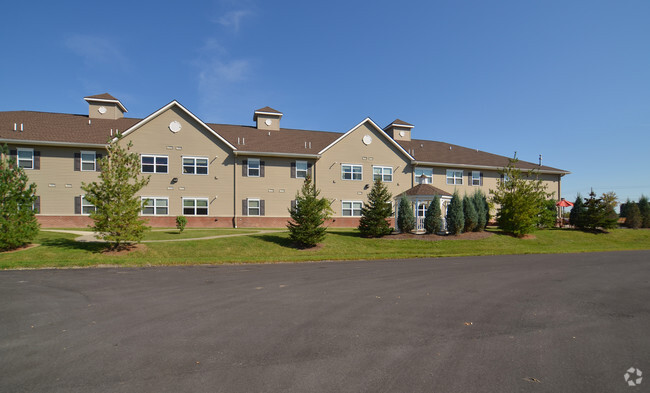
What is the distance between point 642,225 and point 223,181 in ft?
135

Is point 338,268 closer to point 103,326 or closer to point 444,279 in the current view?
point 444,279

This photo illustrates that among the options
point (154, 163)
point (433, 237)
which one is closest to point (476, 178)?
point (433, 237)

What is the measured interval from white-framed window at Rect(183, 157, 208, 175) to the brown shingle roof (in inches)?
759

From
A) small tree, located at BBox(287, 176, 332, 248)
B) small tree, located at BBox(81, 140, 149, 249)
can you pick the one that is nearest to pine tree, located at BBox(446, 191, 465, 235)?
small tree, located at BBox(287, 176, 332, 248)

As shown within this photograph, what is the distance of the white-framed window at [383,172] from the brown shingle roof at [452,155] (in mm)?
3299

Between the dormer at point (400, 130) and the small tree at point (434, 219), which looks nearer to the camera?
the small tree at point (434, 219)

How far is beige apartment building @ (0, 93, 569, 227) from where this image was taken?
27.3 metres

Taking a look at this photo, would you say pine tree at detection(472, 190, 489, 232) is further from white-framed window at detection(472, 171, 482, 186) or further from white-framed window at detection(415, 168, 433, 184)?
white-framed window at detection(472, 171, 482, 186)

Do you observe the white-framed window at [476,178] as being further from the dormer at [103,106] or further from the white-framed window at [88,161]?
the dormer at [103,106]

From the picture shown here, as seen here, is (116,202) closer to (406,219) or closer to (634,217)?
(406,219)

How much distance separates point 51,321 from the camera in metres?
6.66

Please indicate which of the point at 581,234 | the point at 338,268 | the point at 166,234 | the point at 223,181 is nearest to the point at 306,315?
the point at 338,268

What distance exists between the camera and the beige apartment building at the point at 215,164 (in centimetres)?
2734
